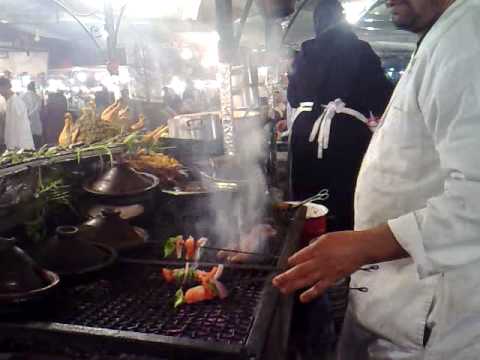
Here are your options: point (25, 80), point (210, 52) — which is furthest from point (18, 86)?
point (210, 52)

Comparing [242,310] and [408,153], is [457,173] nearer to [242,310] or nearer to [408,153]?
[408,153]

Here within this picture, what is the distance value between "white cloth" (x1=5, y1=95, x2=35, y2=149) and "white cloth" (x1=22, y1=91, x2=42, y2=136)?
189 cm

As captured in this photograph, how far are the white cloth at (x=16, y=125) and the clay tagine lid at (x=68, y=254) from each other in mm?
9368

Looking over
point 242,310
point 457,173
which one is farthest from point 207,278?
point 457,173

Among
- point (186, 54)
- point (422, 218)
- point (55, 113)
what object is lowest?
point (422, 218)

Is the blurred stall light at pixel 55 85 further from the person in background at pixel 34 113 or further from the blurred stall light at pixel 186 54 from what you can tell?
the blurred stall light at pixel 186 54

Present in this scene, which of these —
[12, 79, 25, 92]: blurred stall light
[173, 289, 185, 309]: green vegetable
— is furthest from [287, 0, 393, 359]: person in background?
[12, 79, 25, 92]: blurred stall light

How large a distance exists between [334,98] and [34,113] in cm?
1034

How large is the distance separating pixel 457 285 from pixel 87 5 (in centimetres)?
969

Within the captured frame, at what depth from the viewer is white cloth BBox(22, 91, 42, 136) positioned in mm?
13070

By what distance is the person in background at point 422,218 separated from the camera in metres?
1.59

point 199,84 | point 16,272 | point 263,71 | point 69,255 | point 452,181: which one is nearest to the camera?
point 452,181

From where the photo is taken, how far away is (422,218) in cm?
168

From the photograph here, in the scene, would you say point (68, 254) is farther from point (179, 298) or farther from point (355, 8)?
point (355, 8)
